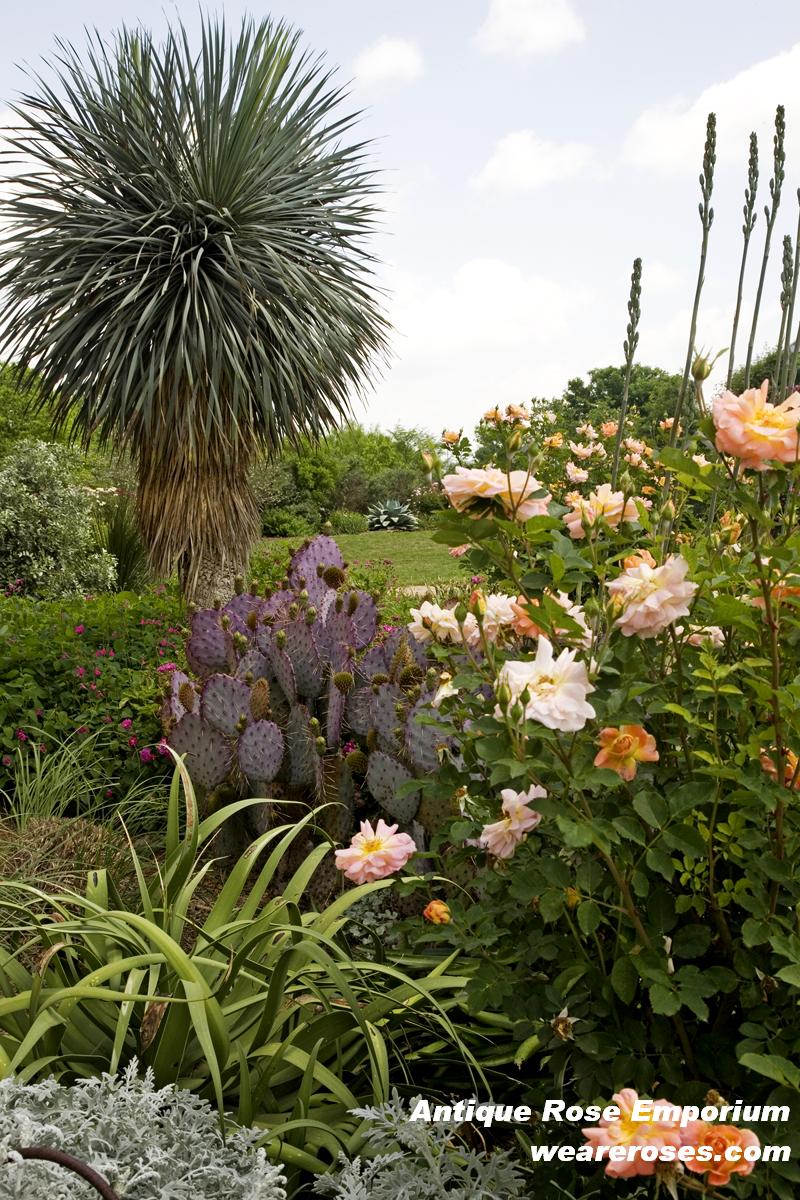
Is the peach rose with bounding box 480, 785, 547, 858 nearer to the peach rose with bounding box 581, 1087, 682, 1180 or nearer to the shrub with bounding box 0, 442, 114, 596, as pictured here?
the peach rose with bounding box 581, 1087, 682, 1180

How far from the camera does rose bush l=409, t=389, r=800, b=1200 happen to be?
1.30 m

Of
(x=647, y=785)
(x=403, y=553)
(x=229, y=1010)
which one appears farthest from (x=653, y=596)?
(x=403, y=553)

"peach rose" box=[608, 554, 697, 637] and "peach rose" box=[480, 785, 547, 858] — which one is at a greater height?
"peach rose" box=[608, 554, 697, 637]

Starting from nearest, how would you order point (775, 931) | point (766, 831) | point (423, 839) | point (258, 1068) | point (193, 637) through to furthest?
point (775, 931)
point (766, 831)
point (258, 1068)
point (423, 839)
point (193, 637)

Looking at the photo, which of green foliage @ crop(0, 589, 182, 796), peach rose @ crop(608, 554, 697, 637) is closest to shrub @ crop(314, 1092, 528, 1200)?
peach rose @ crop(608, 554, 697, 637)

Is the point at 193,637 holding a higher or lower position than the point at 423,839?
higher

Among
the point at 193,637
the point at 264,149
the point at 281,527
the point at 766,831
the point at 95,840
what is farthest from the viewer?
the point at 281,527

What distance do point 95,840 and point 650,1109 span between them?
2.60 metres

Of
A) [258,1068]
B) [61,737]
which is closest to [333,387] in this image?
[61,737]

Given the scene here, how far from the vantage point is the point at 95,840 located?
11.1 feet

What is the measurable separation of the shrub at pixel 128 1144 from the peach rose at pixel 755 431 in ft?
3.74

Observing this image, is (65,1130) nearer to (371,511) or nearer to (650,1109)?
(650,1109)

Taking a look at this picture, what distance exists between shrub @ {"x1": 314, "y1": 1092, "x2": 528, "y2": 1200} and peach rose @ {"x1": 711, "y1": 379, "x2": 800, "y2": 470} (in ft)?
3.63

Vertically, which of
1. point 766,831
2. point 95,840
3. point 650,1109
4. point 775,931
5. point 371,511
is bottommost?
point 95,840
